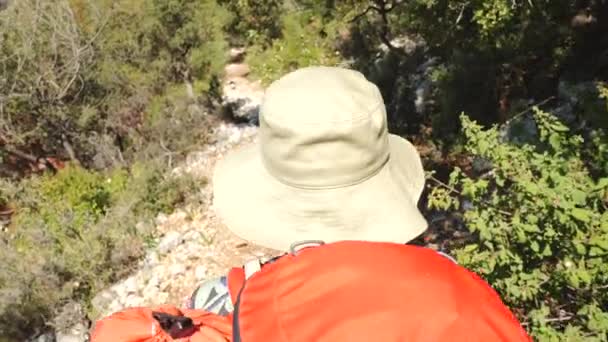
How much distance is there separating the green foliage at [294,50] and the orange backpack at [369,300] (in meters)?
9.63

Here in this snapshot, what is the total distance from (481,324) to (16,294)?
532 cm

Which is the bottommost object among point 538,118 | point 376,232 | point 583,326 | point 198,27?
point 198,27

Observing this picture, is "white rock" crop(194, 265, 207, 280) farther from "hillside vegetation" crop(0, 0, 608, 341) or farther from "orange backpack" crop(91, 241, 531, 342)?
"orange backpack" crop(91, 241, 531, 342)

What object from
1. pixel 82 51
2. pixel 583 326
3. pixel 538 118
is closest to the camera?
pixel 583 326

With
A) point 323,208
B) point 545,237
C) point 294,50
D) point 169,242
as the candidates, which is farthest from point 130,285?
point 294,50

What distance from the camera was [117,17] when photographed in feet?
26.2

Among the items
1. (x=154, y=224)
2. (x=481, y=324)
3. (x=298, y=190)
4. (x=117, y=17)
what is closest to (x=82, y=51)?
(x=117, y=17)

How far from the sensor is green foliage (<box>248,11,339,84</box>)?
10.9 m

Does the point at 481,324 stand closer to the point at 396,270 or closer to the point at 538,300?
the point at 396,270

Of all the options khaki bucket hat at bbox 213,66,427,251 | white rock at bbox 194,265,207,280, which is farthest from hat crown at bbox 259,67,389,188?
white rock at bbox 194,265,207,280

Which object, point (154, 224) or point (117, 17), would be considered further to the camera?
point (117, 17)

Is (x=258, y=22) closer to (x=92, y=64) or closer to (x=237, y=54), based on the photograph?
(x=237, y=54)

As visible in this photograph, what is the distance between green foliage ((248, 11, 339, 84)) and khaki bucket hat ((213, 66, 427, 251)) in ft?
30.2

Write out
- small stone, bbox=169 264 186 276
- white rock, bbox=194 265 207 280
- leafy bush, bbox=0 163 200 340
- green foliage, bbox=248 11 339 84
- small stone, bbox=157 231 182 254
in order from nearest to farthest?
leafy bush, bbox=0 163 200 340 < white rock, bbox=194 265 207 280 < small stone, bbox=169 264 186 276 < small stone, bbox=157 231 182 254 < green foliage, bbox=248 11 339 84
